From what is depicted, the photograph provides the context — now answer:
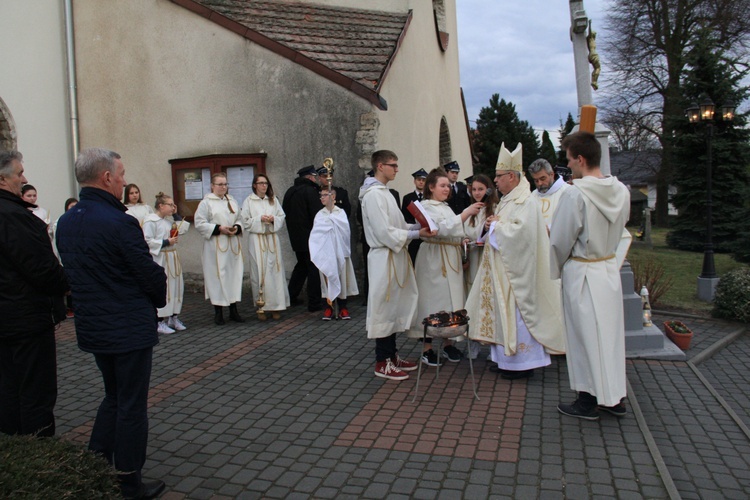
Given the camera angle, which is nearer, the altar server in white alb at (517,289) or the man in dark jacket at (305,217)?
the altar server in white alb at (517,289)

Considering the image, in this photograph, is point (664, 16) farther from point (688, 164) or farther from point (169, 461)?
point (169, 461)

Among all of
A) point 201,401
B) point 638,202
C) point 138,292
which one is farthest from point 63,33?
point 638,202

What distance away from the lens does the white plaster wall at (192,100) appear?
9.91 m

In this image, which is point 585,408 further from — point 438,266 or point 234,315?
point 234,315

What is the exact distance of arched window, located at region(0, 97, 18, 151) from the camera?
10898 millimetres

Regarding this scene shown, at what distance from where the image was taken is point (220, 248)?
834 cm

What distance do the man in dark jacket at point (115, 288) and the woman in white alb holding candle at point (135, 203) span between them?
456 centimetres

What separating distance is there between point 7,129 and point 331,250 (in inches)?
273

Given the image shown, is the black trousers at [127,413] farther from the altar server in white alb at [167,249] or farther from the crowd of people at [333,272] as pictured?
the altar server in white alb at [167,249]

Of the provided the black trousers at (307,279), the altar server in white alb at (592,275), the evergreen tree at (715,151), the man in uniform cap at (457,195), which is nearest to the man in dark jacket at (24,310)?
the altar server in white alb at (592,275)

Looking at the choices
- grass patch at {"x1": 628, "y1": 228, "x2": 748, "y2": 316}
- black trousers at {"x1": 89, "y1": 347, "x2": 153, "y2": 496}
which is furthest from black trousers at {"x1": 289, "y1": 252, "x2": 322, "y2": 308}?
black trousers at {"x1": 89, "y1": 347, "x2": 153, "y2": 496}

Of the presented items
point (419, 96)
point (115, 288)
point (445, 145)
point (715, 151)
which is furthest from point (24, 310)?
point (715, 151)

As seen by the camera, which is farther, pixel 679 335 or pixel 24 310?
pixel 679 335

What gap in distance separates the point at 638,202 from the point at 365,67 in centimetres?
3984
